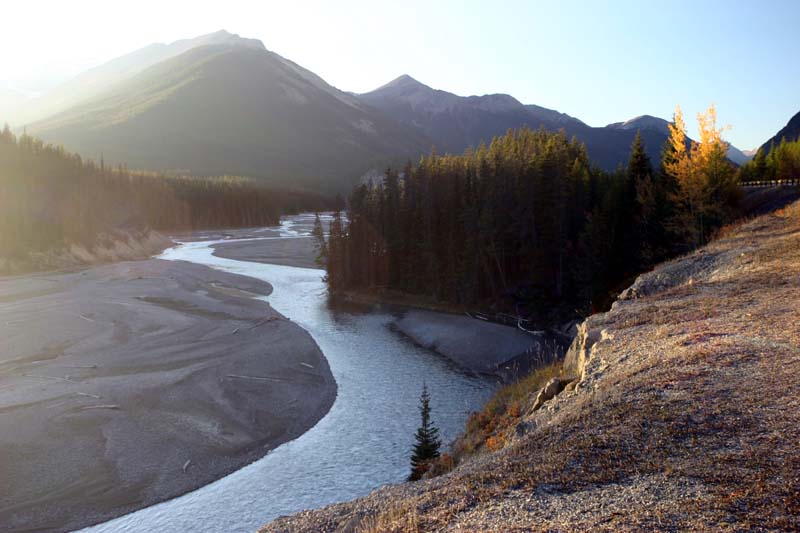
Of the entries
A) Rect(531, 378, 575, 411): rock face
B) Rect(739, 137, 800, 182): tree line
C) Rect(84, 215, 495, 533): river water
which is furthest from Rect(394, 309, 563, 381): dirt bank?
Rect(739, 137, 800, 182): tree line

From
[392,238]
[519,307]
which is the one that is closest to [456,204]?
[392,238]

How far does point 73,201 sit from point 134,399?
75977 millimetres

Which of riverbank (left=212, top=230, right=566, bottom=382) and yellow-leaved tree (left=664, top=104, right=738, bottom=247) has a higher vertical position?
yellow-leaved tree (left=664, top=104, right=738, bottom=247)

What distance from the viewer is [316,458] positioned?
23547 mm

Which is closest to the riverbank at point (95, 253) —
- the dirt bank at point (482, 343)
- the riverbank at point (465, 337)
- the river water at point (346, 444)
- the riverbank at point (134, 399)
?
the riverbank at point (134, 399)

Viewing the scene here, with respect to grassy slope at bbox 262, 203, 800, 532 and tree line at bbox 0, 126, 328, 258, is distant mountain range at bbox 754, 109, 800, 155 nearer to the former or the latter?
grassy slope at bbox 262, 203, 800, 532

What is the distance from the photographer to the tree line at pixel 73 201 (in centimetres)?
7781

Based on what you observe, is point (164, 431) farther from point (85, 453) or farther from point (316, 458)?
point (316, 458)

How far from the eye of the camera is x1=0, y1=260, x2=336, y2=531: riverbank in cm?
2086

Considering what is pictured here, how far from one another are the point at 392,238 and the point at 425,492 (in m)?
56.5

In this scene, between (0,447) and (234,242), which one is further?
(234,242)

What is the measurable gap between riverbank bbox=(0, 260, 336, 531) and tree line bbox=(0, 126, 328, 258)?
32.5 m

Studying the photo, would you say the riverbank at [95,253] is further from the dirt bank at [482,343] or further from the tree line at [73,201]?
the dirt bank at [482,343]

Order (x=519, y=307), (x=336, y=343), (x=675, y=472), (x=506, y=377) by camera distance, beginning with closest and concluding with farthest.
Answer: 1. (x=675, y=472)
2. (x=506, y=377)
3. (x=336, y=343)
4. (x=519, y=307)
